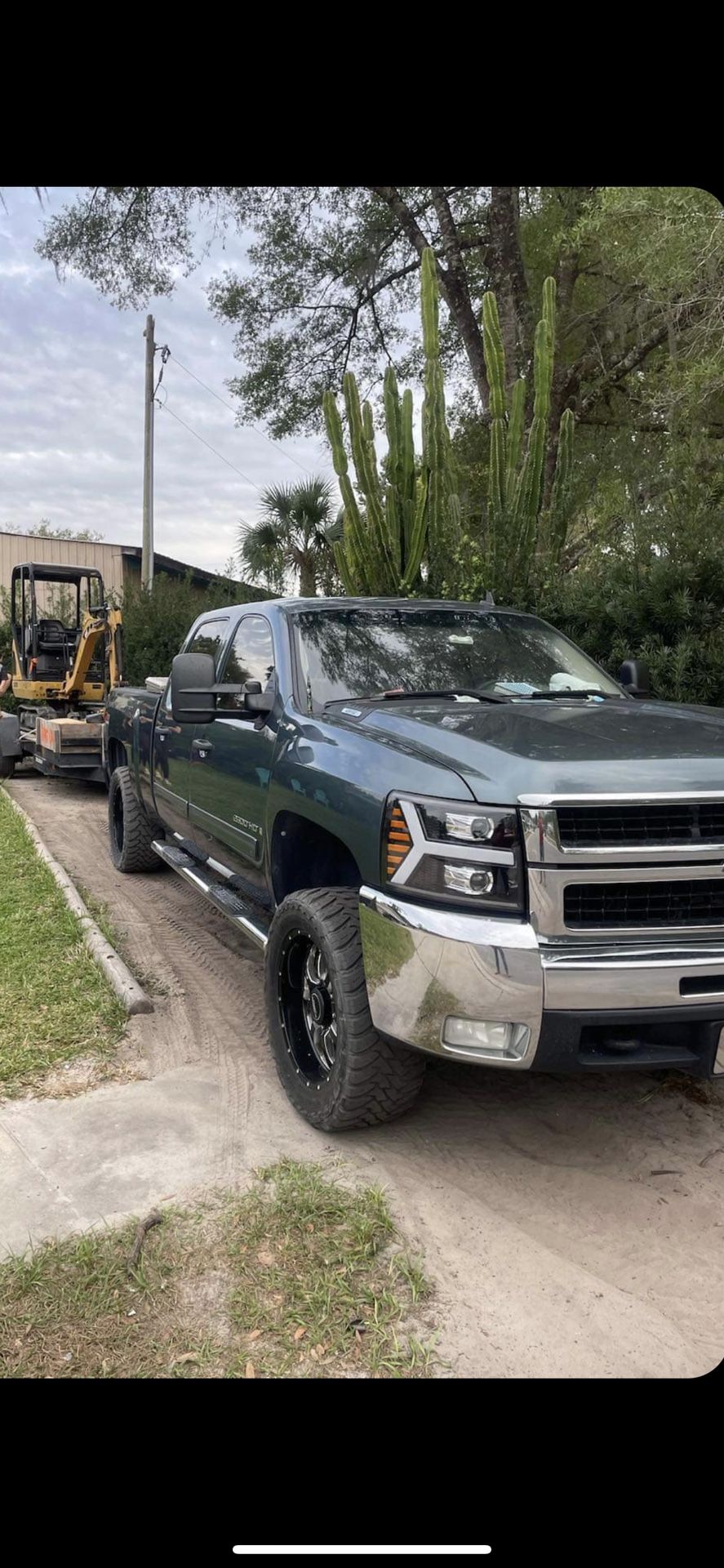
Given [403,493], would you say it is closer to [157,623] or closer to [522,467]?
[522,467]

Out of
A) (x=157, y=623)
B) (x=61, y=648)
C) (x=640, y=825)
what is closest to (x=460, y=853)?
(x=640, y=825)

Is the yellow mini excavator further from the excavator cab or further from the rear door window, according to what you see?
the rear door window

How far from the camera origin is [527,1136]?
3.54m

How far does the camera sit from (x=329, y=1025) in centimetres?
353

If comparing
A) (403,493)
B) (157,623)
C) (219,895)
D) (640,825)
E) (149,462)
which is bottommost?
(219,895)

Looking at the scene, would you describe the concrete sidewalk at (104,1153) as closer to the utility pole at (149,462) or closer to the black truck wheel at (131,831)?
the black truck wheel at (131,831)

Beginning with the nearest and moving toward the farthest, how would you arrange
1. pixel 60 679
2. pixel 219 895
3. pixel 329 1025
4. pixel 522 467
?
pixel 329 1025, pixel 219 895, pixel 522 467, pixel 60 679

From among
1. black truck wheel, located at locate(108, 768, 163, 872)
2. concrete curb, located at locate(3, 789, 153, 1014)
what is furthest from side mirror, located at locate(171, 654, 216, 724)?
black truck wheel, located at locate(108, 768, 163, 872)

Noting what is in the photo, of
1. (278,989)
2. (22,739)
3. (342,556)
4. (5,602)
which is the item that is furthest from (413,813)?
(5,602)

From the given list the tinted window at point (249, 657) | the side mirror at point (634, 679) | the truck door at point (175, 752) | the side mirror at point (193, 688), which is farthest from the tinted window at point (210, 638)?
the side mirror at point (634, 679)

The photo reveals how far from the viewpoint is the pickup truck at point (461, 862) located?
278 cm

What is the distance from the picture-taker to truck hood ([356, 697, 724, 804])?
2.85m

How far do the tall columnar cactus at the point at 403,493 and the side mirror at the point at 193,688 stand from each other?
6550mm

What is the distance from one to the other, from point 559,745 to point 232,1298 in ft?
5.98
